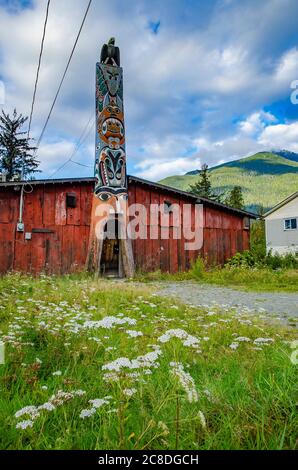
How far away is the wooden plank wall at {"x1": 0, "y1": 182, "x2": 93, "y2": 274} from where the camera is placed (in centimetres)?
1368

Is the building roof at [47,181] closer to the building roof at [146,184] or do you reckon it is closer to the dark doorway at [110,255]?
the building roof at [146,184]

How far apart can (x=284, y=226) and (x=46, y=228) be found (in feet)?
81.9

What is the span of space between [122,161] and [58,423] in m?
11.8

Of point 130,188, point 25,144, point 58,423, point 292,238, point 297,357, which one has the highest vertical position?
point 25,144

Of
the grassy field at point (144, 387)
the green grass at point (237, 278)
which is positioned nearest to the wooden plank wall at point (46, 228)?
the green grass at point (237, 278)

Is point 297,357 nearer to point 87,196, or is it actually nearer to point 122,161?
point 122,161

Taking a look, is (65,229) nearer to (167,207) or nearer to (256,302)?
(167,207)

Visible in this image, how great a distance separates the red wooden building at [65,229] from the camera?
13742 millimetres

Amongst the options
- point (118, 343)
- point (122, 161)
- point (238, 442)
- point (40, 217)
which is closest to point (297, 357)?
point (238, 442)

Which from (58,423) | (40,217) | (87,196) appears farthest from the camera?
(87,196)

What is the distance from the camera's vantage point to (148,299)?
7426 millimetres

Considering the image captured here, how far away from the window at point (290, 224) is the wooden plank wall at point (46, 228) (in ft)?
74.2

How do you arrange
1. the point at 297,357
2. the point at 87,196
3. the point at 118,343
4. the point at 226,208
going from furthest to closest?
the point at 226,208, the point at 87,196, the point at 118,343, the point at 297,357
